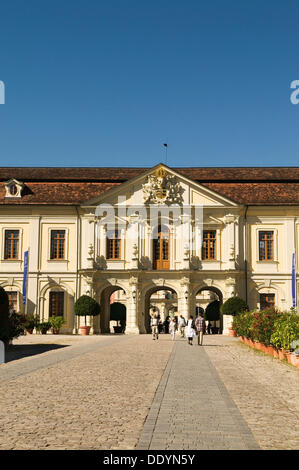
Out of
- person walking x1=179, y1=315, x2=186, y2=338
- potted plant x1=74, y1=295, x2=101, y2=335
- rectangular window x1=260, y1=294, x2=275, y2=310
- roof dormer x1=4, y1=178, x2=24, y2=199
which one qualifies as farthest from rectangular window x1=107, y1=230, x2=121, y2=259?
rectangular window x1=260, y1=294, x2=275, y2=310

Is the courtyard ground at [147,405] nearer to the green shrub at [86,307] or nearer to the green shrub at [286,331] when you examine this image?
the green shrub at [286,331]

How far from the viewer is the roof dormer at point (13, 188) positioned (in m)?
41.8

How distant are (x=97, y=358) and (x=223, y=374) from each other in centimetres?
537

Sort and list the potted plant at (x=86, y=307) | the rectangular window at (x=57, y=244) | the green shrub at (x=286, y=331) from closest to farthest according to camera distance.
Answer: the green shrub at (x=286, y=331)
the potted plant at (x=86, y=307)
the rectangular window at (x=57, y=244)

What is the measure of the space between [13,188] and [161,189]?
10.8 meters

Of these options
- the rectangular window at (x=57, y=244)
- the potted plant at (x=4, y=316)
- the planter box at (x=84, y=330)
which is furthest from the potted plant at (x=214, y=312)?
the potted plant at (x=4, y=316)

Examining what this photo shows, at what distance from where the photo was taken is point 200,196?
135ft

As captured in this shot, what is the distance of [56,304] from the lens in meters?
41.4

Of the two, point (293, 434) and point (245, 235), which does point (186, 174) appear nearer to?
point (245, 235)

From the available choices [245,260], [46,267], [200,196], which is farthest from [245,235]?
[46,267]

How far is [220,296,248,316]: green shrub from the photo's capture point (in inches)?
1455

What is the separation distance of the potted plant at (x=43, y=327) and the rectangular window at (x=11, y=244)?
6522 mm

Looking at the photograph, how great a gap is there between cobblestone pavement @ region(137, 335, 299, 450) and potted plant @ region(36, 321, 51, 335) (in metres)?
22.2

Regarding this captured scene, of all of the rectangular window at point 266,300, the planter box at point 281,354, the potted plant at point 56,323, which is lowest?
the potted plant at point 56,323
